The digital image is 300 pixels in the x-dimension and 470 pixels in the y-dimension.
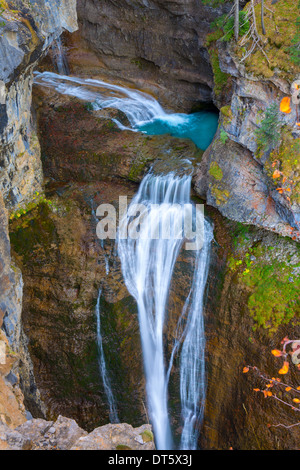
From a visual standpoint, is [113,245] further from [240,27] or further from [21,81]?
[240,27]

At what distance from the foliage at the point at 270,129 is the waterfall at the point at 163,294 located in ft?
9.49

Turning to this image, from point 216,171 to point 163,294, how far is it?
13.0 ft

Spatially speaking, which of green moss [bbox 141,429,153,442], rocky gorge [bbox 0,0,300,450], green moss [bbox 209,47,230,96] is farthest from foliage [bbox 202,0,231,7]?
green moss [bbox 141,429,153,442]

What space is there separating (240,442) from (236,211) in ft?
20.9

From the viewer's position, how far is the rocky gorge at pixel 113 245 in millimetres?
9023

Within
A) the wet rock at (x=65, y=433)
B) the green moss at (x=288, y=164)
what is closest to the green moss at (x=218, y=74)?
the green moss at (x=288, y=164)

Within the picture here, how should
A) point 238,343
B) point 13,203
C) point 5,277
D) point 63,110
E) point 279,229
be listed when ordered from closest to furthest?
point 5,277, point 279,229, point 238,343, point 13,203, point 63,110

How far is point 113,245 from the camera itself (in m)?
11.1

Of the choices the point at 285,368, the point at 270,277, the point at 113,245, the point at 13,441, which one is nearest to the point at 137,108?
the point at 113,245

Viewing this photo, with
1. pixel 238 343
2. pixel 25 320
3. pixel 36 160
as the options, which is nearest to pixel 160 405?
pixel 238 343

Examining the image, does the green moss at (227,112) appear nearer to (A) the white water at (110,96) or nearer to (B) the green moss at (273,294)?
(B) the green moss at (273,294)

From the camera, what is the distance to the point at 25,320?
36.3ft

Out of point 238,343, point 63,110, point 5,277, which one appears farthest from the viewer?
point 63,110

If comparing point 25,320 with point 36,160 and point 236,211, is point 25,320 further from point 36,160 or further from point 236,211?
point 236,211
